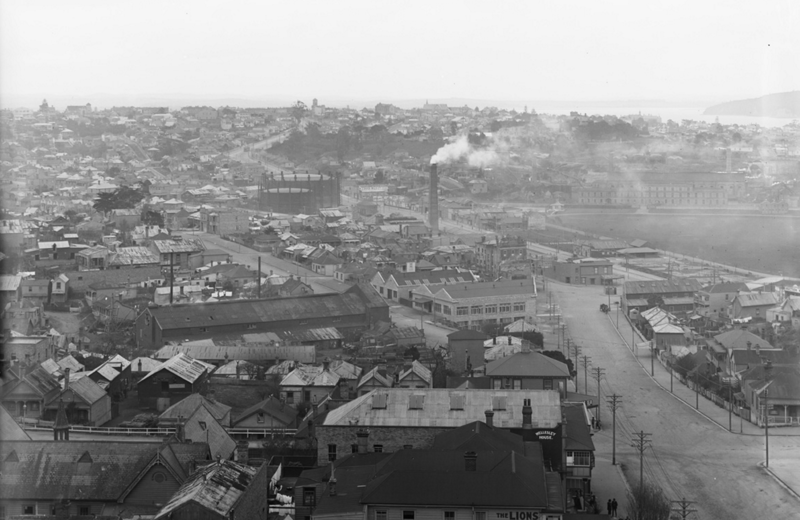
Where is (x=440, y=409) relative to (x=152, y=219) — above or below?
above

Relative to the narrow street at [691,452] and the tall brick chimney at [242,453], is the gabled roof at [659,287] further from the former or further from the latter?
the tall brick chimney at [242,453]

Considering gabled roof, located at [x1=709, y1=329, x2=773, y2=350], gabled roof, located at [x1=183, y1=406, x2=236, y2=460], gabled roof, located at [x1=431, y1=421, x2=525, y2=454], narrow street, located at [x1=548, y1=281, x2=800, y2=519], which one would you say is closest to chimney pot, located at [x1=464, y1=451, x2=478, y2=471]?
gabled roof, located at [x1=431, y1=421, x2=525, y2=454]

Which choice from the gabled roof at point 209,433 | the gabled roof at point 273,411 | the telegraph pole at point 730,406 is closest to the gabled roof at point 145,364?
the gabled roof at point 273,411

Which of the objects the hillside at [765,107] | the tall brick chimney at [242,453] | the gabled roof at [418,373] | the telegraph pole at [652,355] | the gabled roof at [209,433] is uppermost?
the hillside at [765,107]

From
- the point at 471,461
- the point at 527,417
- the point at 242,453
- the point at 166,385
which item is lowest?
the point at 166,385

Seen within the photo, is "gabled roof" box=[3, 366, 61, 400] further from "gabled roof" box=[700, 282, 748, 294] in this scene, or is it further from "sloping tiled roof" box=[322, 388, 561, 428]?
"gabled roof" box=[700, 282, 748, 294]

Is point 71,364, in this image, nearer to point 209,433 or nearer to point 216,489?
point 209,433

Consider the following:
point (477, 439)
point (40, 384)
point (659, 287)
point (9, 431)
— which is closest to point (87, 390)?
point (40, 384)
